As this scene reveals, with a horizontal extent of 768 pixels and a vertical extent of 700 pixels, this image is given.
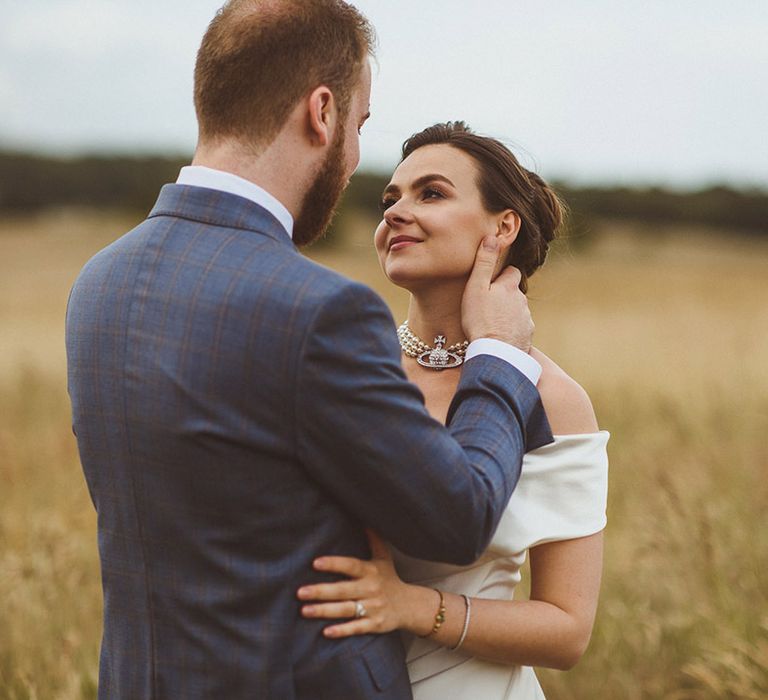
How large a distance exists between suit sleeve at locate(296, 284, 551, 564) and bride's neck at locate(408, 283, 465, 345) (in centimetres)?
108

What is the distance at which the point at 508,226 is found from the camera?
3.07m

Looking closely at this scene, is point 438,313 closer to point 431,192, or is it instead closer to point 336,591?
point 431,192

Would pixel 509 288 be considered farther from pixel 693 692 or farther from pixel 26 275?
pixel 26 275

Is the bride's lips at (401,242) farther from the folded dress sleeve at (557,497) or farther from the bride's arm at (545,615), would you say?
the bride's arm at (545,615)

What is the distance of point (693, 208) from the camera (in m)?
44.8

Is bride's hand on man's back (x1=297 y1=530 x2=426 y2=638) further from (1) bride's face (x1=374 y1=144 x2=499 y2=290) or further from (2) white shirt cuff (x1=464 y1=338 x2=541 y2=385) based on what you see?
(1) bride's face (x1=374 y1=144 x2=499 y2=290)

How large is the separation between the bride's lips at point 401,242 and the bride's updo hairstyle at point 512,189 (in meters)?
0.27

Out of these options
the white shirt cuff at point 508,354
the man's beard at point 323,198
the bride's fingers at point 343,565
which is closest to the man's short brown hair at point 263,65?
the man's beard at point 323,198

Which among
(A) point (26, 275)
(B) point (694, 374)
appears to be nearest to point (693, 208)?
(A) point (26, 275)

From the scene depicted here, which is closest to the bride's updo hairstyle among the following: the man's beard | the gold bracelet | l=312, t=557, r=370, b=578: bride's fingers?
the man's beard

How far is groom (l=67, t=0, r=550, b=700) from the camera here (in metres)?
1.91

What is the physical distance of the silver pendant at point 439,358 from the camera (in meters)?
3.09

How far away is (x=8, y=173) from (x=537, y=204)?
45158mm

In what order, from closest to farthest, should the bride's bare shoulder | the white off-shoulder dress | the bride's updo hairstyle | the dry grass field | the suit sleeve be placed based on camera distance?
the suit sleeve → the white off-shoulder dress → the bride's bare shoulder → the bride's updo hairstyle → the dry grass field
